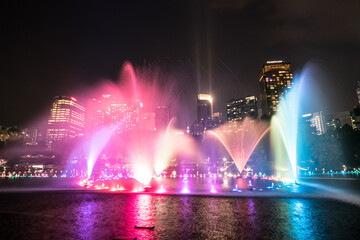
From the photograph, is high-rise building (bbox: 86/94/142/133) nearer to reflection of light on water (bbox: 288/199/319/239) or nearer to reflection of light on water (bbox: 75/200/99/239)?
reflection of light on water (bbox: 75/200/99/239)

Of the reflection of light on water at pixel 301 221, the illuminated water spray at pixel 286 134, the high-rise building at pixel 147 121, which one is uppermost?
the high-rise building at pixel 147 121

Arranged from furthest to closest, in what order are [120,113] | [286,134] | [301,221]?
[120,113]
[286,134]
[301,221]

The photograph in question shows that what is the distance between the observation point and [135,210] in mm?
16391

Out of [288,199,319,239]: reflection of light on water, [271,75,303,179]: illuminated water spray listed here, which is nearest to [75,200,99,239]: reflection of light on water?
[288,199,319,239]: reflection of light on water

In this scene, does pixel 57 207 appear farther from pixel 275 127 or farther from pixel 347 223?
pixel 275 127

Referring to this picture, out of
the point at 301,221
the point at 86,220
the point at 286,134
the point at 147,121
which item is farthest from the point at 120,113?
the point at 301,221

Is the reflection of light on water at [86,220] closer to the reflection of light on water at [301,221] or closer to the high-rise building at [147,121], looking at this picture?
the reflection of light on water at [301,221]

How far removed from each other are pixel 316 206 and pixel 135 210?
13.5 m

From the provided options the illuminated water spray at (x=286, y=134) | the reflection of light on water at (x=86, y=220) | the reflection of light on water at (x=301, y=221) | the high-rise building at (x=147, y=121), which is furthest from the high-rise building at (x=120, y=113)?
the reflection of light on water at (x=301, y=221)

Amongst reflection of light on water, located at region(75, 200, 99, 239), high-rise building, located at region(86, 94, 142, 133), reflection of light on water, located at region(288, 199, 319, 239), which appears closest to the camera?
reflection of light on water, located at region(288, 199, 319, 239)

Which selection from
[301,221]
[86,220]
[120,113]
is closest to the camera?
[301,221]

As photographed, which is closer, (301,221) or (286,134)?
(301,221)

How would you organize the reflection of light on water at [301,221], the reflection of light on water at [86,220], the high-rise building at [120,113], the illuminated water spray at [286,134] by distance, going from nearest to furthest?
the reflection of light on water at [301,221] < the reflection of light on water at [86,220] < the illuminated water spray at [286,134] < the high-rise building at [120,113]

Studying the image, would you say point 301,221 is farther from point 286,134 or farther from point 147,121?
point 147,121
